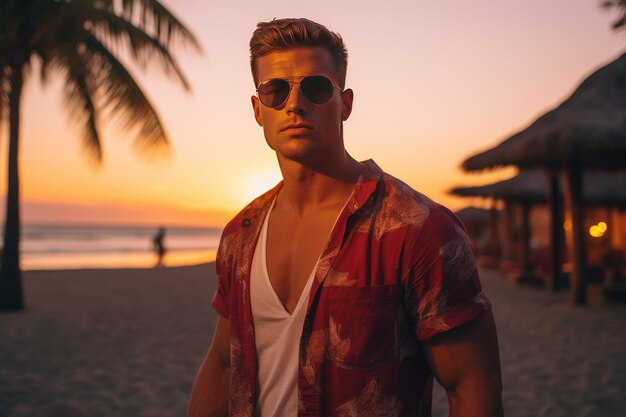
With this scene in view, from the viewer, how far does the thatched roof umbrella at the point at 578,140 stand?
8.80 meters

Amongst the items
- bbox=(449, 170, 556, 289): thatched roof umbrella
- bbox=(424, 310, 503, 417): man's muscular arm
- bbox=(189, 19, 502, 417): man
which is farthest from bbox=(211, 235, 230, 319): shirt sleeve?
bbox=(449, 170, 556, 289): thatched roof umbrella

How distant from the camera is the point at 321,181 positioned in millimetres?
1397

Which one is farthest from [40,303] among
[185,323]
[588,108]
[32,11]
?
[588,108]

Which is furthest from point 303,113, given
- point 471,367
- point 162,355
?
point 162,355

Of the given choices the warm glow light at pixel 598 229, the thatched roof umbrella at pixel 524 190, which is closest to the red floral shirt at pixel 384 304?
the thatched roof umbrella at pixel 524 190

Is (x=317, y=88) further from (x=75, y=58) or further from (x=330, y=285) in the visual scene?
(x=75, y=58)

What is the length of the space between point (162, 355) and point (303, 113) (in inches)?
224

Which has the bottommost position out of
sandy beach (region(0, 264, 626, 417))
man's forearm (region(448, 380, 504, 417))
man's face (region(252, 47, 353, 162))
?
sandy beach (region(0, 264, 626, 417))

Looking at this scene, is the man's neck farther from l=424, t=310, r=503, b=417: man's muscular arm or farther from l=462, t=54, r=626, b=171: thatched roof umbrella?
l=462, t=54, r=626, b=171: thatched roof umbrella

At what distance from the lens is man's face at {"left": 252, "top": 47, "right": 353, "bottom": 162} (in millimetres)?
1317

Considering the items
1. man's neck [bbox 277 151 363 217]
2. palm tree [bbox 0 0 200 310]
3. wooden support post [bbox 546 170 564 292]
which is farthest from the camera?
wooden support post [bbox 546 170 564 292]

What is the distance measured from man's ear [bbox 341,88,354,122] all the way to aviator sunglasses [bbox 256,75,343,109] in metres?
0.03

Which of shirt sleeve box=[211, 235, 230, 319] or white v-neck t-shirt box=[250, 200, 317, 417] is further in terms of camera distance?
shirt sleeve box=[211, 235, 230, 319]

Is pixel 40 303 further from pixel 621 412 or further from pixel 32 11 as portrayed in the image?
pixel 621 412
